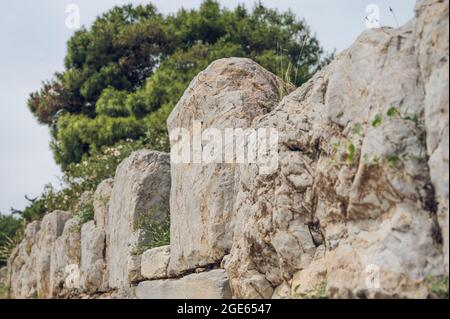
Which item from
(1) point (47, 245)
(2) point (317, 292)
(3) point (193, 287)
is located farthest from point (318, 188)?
(1) point (47, 245)

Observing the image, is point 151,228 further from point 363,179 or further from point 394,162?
point 394,162

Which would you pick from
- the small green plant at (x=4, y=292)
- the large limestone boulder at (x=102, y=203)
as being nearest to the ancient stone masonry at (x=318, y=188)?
the large limestone boulder at (x=102, y=203)

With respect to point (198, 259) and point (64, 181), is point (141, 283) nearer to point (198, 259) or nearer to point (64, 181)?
point (198, 259)

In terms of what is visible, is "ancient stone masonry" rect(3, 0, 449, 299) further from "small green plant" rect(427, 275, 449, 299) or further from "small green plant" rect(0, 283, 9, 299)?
"small green plant" rect(0, 283, 9, 299)

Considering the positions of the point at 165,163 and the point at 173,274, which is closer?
the point at 173,274

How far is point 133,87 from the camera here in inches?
863

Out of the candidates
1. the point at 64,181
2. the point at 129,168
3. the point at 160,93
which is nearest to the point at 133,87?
the point at 160,93

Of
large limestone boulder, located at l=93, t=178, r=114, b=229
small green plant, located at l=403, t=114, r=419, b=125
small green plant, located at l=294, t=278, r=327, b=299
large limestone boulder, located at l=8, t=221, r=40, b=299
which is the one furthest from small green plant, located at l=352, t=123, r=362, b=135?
large limestone boulder, located at l=8, t=221, r=40, b=299

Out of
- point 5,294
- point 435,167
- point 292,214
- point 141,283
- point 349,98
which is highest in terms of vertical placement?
point 349,98

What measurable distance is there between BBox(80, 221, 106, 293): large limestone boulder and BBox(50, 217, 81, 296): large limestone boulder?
2.53ft

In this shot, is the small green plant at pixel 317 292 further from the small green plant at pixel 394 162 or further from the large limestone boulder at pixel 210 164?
the large limestone boulder at pixel 210 164

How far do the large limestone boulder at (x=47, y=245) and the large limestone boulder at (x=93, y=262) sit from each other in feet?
8.06

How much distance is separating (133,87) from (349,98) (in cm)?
1670

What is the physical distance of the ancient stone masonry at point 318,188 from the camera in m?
4.87
